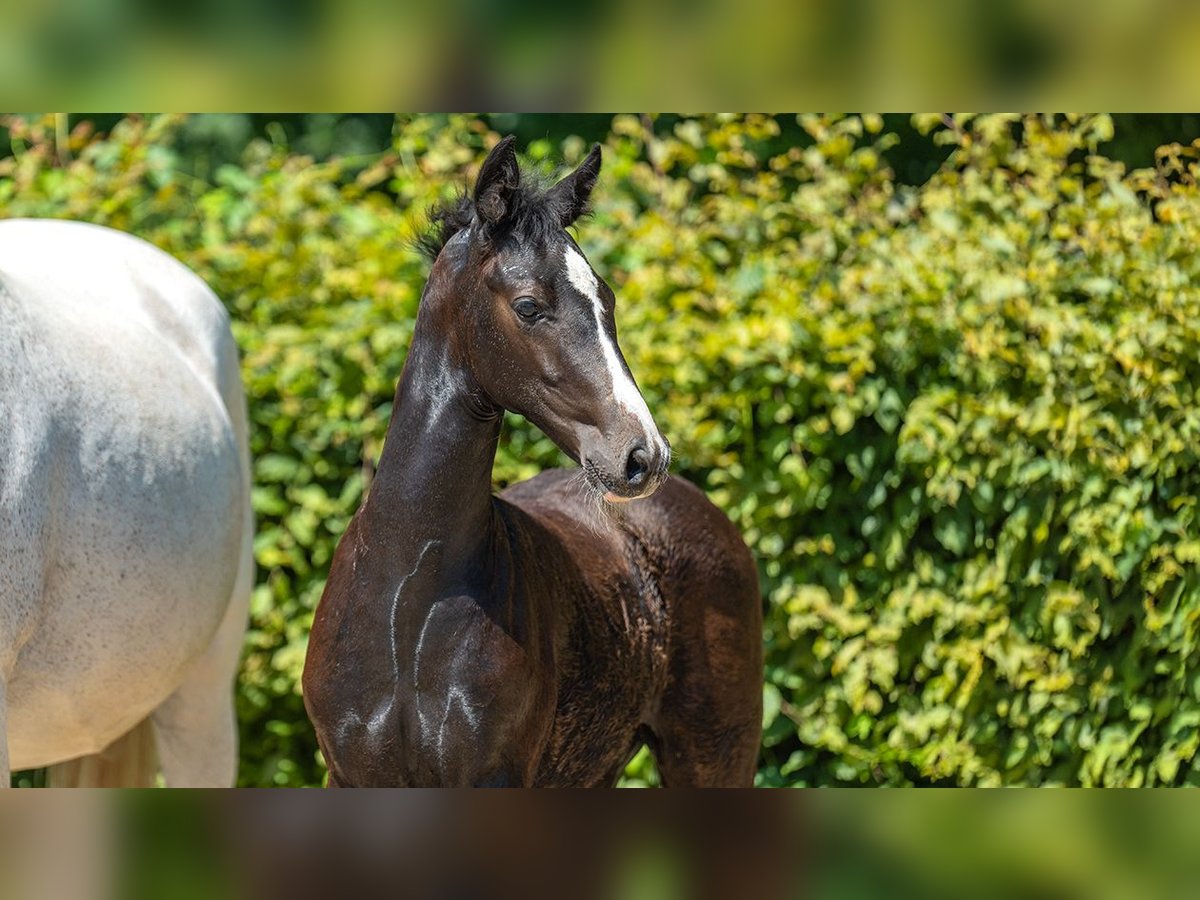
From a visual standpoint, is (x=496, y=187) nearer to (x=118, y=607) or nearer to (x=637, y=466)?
(x=637, y=466)

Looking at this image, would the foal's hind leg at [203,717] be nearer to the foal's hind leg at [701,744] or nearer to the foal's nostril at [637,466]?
the foal's hind leg at [701,744]

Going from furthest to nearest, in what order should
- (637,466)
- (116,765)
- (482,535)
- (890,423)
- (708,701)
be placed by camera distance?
1. (890,423)
2. (116,765)
3. (708,701)
4. (482,535)
5. (637,466)

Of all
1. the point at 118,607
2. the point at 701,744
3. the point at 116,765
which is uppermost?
the point at 118,607

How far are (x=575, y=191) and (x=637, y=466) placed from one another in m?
0.47

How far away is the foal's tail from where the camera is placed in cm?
349

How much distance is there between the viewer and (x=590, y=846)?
67 cm

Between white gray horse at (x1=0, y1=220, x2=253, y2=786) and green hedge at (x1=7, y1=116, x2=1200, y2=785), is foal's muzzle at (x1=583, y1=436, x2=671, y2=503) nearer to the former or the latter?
white gray horse at (x1=0, y1=220, x2=253, y2=786)

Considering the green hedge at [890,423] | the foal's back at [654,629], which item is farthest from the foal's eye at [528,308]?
the green hedge at [890,423]

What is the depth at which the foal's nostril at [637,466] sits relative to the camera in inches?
76.5

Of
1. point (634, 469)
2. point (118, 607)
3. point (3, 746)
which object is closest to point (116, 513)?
point (118, 607)

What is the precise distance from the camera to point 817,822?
2.21 ft

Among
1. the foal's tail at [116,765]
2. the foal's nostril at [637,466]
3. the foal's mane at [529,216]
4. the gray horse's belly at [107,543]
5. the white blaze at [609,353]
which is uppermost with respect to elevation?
the foal's mane at [529,216]

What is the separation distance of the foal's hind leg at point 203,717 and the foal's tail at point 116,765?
0.04 m
